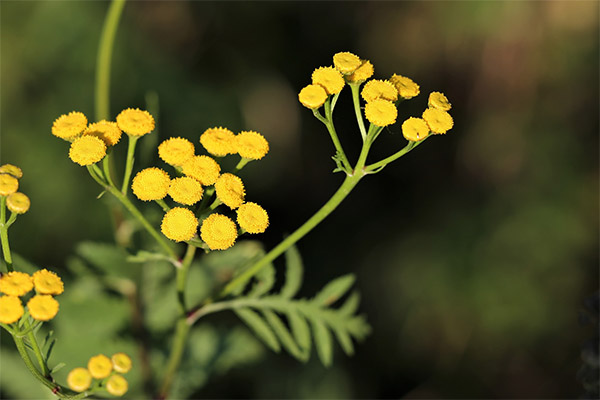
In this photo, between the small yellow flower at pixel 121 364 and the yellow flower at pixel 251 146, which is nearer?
the small yellow flower at pixel 121 364

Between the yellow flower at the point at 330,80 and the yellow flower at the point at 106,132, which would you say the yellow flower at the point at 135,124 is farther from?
the yellow flower at the point at 330,80

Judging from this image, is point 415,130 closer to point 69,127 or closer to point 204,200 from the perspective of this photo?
point 204,200

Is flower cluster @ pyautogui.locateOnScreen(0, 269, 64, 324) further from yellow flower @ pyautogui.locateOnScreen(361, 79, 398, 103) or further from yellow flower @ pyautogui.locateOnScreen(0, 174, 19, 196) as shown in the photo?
yellow flower @ pyautogui.locateOnScreen(361, 79, 398, 103)

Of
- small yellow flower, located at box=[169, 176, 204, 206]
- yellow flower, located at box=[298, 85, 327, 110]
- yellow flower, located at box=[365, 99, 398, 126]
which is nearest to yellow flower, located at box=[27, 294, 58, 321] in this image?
small yellow flower, located at box=[169, 176, 204, 206]

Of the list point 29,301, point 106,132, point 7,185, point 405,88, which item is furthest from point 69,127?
point 405,88

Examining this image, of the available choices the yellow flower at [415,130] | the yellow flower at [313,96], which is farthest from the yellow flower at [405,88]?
the yellow flower at [313,96]

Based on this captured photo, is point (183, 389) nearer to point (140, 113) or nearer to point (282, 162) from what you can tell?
point (140, 113)
